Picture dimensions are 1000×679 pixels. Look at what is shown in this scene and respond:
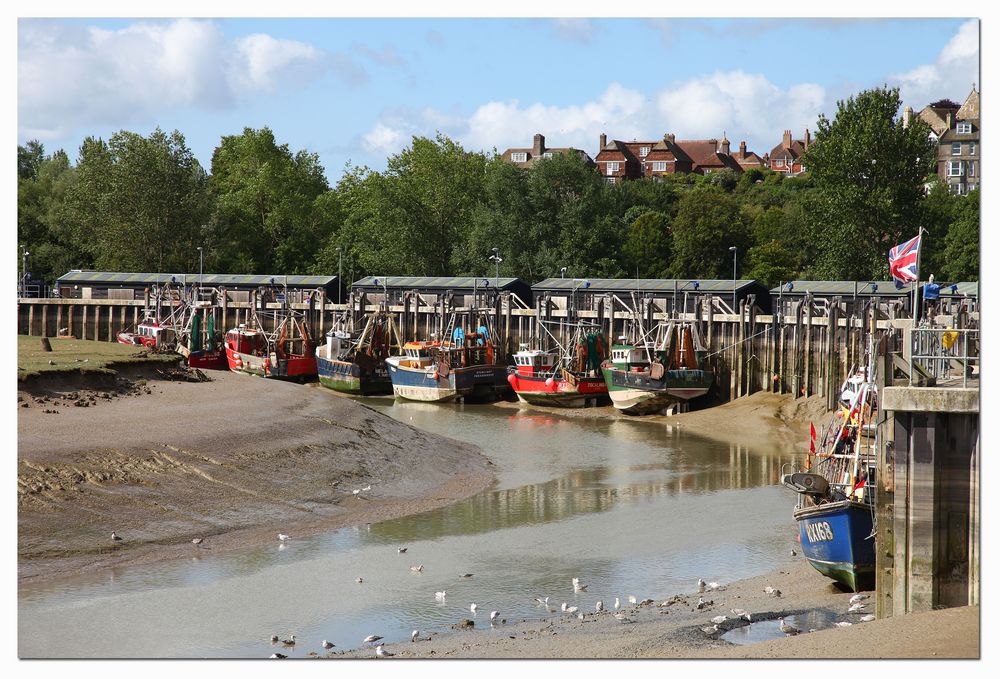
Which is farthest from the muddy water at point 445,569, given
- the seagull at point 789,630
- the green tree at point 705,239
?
the green tree at point 705,239

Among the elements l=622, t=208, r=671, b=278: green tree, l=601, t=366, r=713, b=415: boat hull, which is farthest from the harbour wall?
l=622, t=208, r=671, b=278: green tree

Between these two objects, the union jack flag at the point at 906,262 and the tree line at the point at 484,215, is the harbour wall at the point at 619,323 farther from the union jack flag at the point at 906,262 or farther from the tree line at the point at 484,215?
the union jack flag at the point at 906,262

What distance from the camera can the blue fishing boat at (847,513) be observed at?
2056cm

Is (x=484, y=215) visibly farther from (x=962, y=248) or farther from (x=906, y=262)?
(x=906, y=262)

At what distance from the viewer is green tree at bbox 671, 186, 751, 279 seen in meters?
90.9

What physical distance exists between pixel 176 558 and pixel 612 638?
10.3m

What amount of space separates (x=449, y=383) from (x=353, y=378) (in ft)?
21.2

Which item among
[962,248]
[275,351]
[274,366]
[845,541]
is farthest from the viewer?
[962,248]

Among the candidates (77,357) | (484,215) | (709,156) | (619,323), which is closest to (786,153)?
(709,156)

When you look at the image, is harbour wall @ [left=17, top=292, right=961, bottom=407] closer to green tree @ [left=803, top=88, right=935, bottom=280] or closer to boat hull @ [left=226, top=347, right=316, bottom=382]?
boat hull @ [left=226, top=347, right=316, bottom=382]

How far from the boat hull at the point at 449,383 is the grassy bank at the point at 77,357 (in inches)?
780

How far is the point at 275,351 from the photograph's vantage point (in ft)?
223

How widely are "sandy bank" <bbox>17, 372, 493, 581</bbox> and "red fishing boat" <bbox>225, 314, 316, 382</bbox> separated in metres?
26.6
